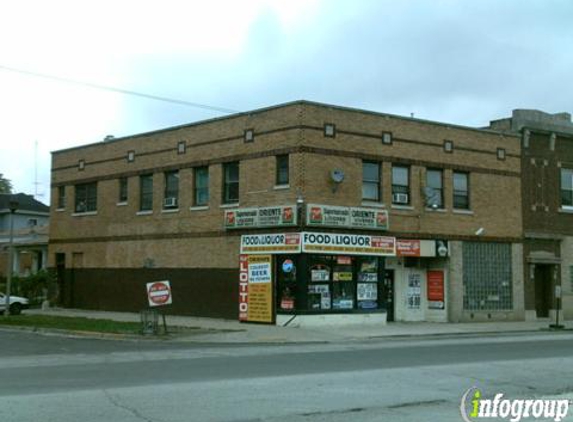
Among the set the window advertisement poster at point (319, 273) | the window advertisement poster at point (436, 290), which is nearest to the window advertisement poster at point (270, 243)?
the window advertisement poster at point (319, 273)

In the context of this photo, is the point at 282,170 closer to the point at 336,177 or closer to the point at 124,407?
the point at 336,177

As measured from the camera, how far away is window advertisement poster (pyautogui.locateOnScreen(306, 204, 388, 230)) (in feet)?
85.3

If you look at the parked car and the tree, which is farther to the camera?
the tree

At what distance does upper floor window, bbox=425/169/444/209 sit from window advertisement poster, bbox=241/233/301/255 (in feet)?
22.1

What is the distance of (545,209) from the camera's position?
110ft

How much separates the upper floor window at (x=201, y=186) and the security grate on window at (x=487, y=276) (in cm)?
1096

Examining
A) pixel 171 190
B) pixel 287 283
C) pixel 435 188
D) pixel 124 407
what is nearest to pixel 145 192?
pixel 171 190

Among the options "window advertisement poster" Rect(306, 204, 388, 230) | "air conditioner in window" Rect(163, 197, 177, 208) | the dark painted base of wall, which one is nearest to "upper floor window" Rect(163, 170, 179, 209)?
"air conditioner in window" Rect(163, 197, 177, 208)

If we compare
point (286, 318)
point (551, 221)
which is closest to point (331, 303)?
point (286, 318)

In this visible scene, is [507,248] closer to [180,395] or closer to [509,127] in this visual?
[509,127]

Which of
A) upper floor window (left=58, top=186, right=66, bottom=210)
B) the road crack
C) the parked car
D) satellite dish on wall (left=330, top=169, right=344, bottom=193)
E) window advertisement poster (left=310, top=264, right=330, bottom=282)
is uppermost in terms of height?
upper floor window (left=58, top=186, right=66, bottom=210)

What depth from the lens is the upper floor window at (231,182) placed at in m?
28.9

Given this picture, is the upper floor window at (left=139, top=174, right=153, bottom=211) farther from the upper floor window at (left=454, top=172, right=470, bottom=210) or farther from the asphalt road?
the asphalt road

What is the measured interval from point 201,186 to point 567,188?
1690 centimetres
